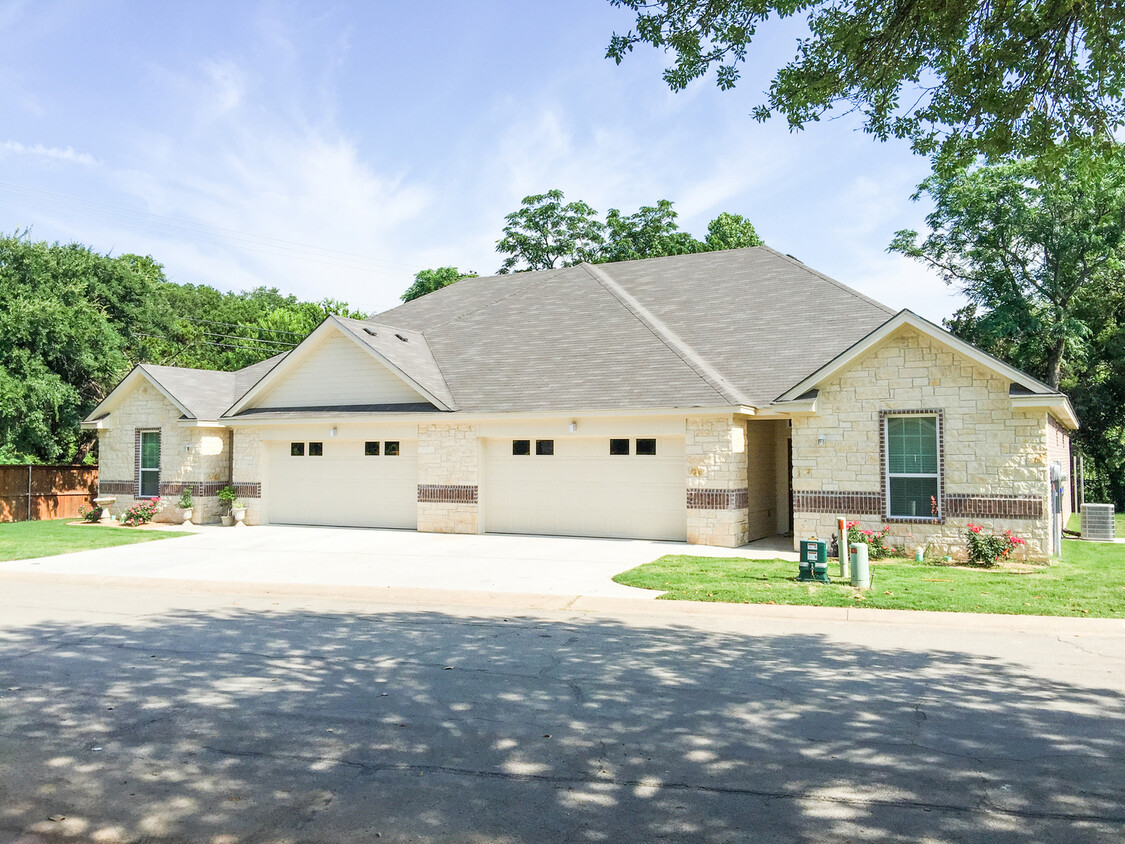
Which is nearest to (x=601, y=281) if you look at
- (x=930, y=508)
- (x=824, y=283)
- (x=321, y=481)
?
(x=824, y=283)

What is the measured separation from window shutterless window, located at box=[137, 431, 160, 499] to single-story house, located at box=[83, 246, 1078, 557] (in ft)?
0.21

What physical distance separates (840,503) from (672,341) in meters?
5.83

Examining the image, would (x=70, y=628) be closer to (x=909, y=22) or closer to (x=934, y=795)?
(x=934, y=795)

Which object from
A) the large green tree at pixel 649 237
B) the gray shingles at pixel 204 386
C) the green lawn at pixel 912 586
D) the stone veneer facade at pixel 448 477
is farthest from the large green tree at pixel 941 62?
the large green tree at pixel 649 237

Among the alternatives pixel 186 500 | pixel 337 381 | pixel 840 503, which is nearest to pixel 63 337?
pixel 186 500

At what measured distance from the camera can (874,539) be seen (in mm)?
15617

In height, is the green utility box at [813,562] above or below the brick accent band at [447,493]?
below

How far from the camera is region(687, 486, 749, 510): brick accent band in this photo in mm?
16938

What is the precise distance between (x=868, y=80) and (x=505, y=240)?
31981mm

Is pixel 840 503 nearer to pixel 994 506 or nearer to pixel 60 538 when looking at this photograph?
pixel 994 506

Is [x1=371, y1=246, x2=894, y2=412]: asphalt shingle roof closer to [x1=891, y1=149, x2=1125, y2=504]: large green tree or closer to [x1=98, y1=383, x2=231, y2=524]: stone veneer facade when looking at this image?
[x1=98, y1=383, x2=231, y2=524]: stone veneer facade

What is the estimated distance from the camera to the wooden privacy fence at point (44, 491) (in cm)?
2519

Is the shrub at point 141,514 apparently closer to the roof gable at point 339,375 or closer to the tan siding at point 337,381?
the roof gable at point 339,375

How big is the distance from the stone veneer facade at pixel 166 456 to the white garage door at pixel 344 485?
84.4 inches
